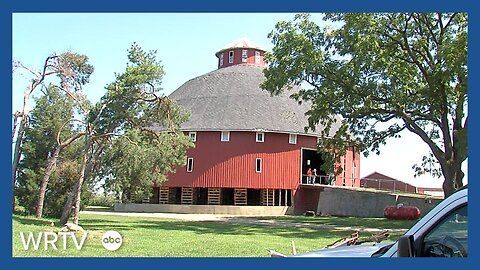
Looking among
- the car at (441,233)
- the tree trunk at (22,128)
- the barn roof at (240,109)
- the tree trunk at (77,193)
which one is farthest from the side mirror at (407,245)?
the barn roof at (240,109)

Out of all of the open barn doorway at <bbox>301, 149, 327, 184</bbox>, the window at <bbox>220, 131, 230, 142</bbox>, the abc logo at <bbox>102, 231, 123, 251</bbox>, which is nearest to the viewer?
the abc logo at <bbox>102, 231, 123, 251</bbox>

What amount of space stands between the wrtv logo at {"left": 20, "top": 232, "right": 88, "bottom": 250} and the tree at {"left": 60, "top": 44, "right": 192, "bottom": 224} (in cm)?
291

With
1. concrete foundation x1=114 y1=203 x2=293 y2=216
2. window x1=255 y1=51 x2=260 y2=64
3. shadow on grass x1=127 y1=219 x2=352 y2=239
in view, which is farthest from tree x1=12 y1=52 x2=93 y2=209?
window x1=255 y1=51 x2=260 y2=64

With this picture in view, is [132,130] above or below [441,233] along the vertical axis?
above

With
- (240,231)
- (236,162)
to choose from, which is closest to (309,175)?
(236,162)

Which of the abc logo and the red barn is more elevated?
the red barn

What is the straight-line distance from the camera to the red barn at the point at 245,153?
81.5 ft

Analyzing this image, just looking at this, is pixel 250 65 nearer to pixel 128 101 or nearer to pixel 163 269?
pixel 128 101

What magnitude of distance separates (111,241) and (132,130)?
6.15m

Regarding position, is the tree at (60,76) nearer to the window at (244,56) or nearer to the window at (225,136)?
the window at (225,136)

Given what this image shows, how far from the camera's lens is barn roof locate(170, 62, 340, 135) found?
2477 cm

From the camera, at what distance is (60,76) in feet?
25.6

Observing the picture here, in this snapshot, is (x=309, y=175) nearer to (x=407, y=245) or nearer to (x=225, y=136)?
(x=225, y=136)

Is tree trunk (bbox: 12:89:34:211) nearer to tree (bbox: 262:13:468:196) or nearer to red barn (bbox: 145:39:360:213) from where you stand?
tree (bbox: 262:13:468:196)
